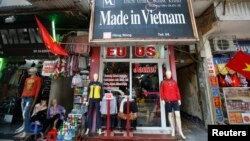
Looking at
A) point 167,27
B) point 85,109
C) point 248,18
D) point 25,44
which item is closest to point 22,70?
point 25,44

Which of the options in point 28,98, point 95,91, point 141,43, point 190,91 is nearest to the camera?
point 141,43

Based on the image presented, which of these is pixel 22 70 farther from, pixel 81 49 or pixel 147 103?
pixel 147 103

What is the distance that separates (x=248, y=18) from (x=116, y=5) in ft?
12.3

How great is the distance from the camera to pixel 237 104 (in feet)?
18.4

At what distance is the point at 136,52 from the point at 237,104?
3.52m

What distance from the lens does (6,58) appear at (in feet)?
19.7

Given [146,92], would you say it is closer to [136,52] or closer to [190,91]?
[136,52]

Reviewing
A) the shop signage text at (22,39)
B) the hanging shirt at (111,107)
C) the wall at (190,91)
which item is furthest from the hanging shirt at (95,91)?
the wall at (190,91)

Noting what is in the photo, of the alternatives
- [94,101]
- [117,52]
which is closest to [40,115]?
[94,101]

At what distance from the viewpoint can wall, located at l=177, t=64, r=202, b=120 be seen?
22.4 ft

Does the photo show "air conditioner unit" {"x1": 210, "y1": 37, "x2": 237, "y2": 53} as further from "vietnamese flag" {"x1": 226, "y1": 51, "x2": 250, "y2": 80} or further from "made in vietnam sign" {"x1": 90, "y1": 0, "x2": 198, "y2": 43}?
"made in vietnam sign" {"x1": 90, "y1": 0, "x2": 198, "y2": 43}

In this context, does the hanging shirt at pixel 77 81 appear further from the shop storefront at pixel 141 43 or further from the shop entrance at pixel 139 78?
the shop entrance at pixel 139 78

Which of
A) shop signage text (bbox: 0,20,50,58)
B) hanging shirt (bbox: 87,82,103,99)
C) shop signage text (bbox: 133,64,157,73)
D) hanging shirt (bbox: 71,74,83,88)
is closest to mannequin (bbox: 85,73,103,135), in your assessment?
hanging shirt (bbox: 87,82,103,99)

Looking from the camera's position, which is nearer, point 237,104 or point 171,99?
point 171,99
